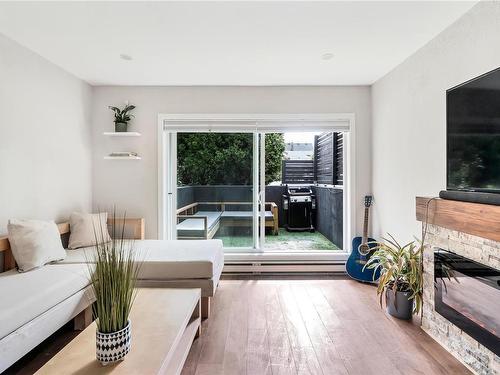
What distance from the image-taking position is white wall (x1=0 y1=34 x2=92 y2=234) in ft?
8.01

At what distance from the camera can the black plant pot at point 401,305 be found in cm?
245

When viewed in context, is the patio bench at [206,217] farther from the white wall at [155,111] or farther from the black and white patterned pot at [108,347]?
the black and white patterned pot at [108,347]

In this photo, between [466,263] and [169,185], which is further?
[169,185]

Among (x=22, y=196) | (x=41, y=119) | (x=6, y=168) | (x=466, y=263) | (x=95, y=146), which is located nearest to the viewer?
(x=466, y=263)

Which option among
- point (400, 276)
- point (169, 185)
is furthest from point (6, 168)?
point (400, 276)

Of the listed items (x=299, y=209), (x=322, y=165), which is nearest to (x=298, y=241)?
(x=299, y=209)

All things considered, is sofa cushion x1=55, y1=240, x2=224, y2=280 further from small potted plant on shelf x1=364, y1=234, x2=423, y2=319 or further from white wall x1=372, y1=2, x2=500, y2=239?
white wall x1=372, y1=2, x2=500, y2=239

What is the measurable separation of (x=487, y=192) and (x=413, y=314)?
4.61 feet

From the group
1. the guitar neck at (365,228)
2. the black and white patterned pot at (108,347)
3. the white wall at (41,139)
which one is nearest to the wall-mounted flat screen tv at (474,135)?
the guitar neck at (365,228)

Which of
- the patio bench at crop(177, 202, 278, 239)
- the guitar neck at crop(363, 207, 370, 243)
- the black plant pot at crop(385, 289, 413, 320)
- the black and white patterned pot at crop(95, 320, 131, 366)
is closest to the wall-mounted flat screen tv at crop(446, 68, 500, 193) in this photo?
the black plant pot at crop(385, 289, 413, 320)

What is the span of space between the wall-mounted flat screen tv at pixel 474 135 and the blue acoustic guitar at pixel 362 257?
4.88ft

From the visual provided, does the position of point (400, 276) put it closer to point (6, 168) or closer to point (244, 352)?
point (244, 352)

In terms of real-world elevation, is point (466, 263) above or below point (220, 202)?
below

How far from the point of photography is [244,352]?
78.8 inches
